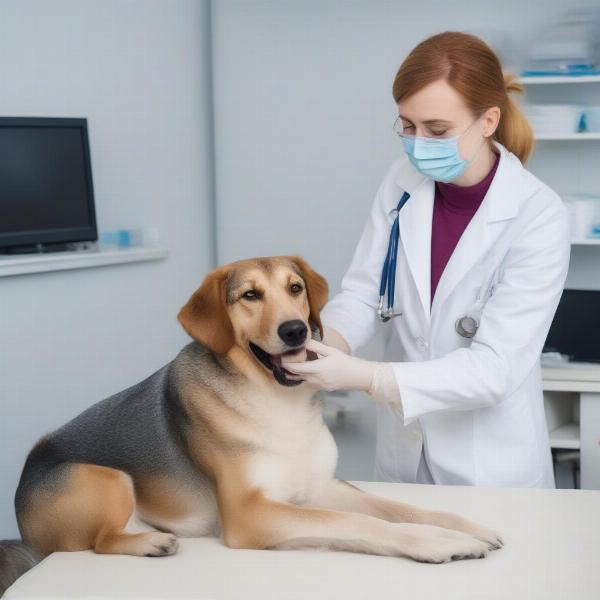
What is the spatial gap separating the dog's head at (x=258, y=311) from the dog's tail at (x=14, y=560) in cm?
45

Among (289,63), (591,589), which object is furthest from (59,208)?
(591,589)

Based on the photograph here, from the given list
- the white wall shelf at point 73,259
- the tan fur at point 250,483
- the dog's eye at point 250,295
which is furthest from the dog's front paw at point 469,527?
the white wall shelf at point 73,259

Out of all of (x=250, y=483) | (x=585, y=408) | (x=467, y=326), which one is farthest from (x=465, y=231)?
(x=585, y=408)

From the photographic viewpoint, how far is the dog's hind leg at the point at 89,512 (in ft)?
4.58

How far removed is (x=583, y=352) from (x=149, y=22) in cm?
218

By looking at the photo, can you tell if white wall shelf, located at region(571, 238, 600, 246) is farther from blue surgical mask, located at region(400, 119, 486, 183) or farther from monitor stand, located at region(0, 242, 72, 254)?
monitor stand, located at region(0, 242, 72, 254)

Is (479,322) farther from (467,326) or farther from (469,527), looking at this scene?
(469,527)

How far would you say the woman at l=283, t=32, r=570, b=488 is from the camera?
5.51 ft

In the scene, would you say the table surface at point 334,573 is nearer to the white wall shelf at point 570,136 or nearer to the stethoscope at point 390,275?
the stethoscope at point 390,275

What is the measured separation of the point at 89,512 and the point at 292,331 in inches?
17.1

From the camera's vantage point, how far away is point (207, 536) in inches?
57.9

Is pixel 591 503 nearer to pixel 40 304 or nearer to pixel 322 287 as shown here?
pixel 322 287

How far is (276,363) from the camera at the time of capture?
1503 millimetres

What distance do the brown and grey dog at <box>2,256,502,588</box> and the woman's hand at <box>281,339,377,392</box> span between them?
→ 24mm
